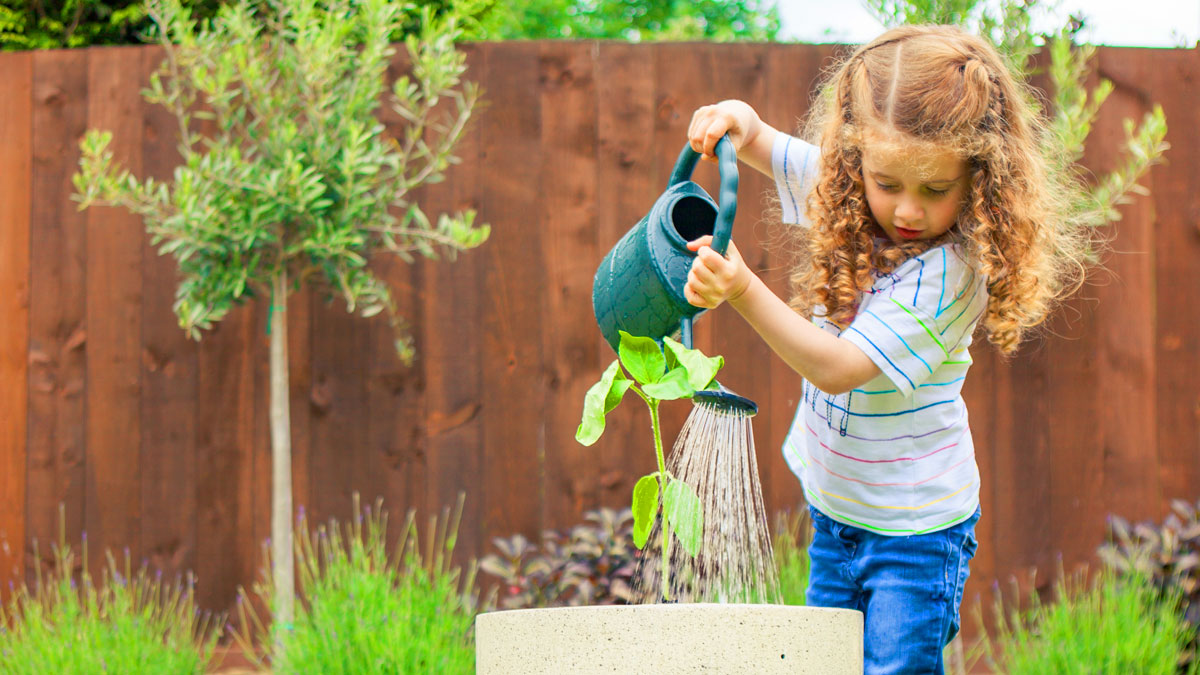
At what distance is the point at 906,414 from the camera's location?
1553mm

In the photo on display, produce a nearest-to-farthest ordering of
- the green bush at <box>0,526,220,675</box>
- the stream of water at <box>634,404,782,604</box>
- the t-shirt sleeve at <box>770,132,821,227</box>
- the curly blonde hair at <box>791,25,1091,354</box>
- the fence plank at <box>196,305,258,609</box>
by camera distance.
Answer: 1. the curly blonde hair at <box>791,25,1091,354</box>
2. the stream of water at <box>634,404,782,604</box>
3. the t-shirt sleeve at <box>770,132,821,227</box>
4. the green bush at <box>0,526,220,675</box>
5. the fence plank at <box>196,305,258,609</box>

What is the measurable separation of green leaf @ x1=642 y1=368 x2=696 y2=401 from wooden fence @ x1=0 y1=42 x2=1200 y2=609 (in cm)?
195

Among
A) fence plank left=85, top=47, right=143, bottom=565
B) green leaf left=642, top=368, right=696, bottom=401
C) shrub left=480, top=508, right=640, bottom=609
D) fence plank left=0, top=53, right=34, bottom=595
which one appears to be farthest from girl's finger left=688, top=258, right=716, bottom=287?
fence plank left=0, top=53, right=34, bottom=595

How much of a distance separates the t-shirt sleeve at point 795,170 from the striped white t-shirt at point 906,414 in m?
0.25

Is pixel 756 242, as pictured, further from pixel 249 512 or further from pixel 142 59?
pixel 142 59

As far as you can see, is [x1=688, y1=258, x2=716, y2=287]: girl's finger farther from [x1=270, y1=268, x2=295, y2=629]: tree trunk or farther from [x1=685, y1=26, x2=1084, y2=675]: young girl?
[x1=270, y1=268, x2=295, y2=629]: tree trunk

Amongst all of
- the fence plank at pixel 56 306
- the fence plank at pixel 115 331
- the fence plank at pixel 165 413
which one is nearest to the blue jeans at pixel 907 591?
the fence plank at pixel 165 413

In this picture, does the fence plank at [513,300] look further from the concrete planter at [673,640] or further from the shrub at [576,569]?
the concrete planter at [673,640]

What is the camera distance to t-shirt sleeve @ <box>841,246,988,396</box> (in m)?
1.42

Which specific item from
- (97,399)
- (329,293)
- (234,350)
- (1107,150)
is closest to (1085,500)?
(1107,150)

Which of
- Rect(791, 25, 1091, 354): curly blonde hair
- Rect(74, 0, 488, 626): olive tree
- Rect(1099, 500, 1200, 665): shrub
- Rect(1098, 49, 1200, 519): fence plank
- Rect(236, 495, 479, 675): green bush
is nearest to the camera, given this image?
Rect(791, 25, 1091, 354): curly blonde hair

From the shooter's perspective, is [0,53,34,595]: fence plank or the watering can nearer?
the watering can

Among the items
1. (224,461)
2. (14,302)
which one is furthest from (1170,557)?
(14,302)

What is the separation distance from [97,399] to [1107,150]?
3267 millimetres
